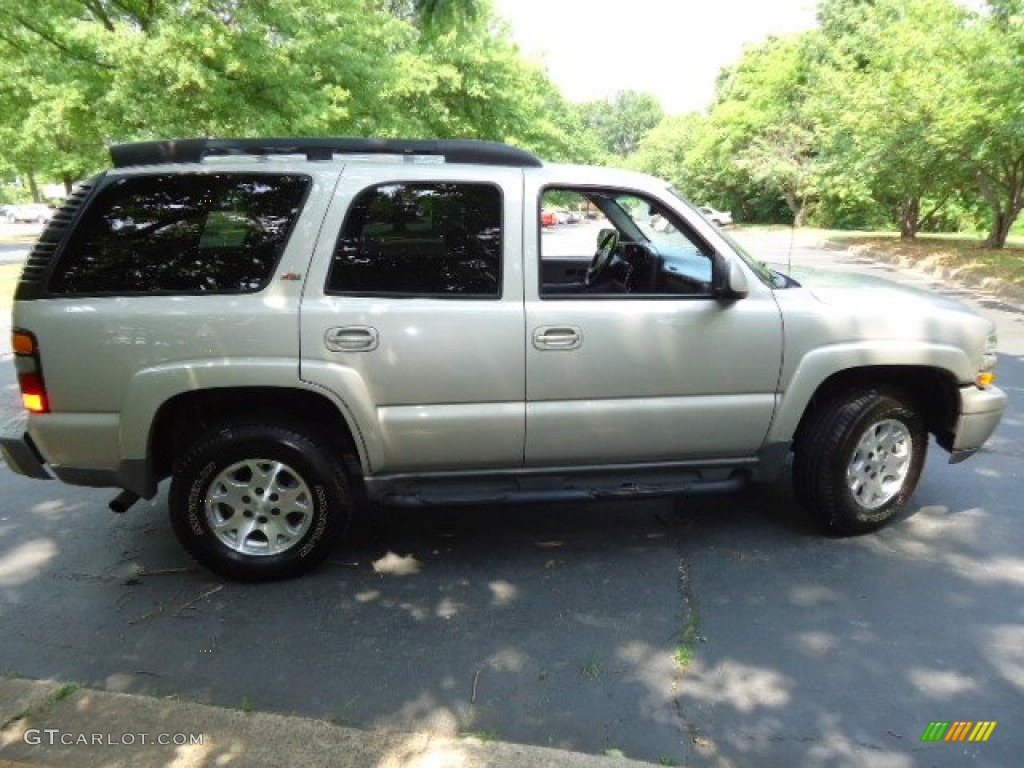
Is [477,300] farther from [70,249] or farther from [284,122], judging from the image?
[284,122]

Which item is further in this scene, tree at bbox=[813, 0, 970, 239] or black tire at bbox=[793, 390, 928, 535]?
tree at bbox=[813, 0, 970, 239]

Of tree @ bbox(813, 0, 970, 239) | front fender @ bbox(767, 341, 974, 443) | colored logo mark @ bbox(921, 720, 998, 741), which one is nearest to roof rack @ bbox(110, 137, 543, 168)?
front fender @ bbox(767, 341, 974, 443)

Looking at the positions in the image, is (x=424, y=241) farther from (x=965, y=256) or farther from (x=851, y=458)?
(x=965, y=256)

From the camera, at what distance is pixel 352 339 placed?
325cm

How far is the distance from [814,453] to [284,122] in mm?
10563

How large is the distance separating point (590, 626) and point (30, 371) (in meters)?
2.61

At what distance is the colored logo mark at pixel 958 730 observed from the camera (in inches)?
97.0

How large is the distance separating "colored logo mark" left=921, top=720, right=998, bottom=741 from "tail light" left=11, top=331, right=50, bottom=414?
3.64 meters

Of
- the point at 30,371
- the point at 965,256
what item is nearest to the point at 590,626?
the point at 30,371

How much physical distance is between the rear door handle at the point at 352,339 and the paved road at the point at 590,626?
1114 millimetres

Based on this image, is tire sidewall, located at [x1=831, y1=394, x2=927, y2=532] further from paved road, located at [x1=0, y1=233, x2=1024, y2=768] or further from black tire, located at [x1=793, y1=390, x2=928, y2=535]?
paved road, located at [x1=0, y1=233, x2=1024, y2=768]

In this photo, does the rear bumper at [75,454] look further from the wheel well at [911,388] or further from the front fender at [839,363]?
the wheel well at [911,388]

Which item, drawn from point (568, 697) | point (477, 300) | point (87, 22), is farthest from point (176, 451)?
point (87, 22)

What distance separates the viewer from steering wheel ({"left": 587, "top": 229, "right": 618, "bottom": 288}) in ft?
14.7
